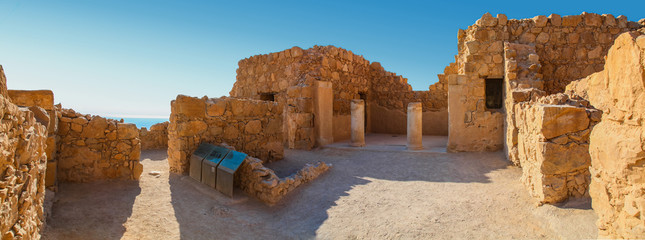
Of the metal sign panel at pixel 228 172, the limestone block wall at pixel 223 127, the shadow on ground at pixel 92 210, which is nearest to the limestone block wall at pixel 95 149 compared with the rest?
the shadow on ground at pixel 92 210

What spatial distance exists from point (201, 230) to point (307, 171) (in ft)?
7.73

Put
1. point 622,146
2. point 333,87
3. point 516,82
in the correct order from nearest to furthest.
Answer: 1. point 622,146
2. point 516,82
3. point 333,87

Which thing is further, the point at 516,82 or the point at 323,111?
the point at 323,111

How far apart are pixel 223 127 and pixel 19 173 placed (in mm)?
4063

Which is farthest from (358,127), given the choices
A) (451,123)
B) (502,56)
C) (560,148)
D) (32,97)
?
(32,97)

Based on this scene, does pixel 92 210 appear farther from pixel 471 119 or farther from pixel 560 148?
pixel 471 119

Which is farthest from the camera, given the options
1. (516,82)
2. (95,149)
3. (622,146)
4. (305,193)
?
(516,82)

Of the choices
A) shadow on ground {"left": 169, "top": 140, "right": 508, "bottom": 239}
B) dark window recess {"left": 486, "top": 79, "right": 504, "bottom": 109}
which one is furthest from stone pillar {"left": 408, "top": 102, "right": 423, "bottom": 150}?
dark window recess {"left": 486, "top": 79, "right": 504, "bottom": 109}

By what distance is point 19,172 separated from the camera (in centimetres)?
246

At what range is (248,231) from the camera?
172 inches

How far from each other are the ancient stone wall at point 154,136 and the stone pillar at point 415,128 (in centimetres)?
744

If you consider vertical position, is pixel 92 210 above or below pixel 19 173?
below

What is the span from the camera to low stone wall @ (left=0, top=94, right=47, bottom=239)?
216 centimetres

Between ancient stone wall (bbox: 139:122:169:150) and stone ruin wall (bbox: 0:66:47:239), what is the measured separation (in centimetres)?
731
